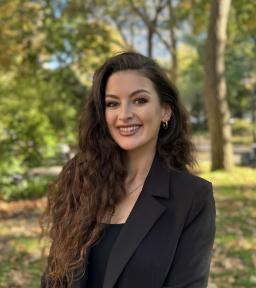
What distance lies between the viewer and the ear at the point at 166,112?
7.83 ft

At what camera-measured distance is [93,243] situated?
87.1 inches

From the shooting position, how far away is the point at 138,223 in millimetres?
2107

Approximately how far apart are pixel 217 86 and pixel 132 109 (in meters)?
10.1

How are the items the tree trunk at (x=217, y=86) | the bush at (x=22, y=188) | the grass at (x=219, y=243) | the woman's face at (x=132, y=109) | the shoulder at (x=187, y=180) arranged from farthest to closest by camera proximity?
the tree trunk at (x=217, y=86) < the bush at (x=22, y=188) < the grass at (x=219, y=243) < the woman's face at (x=132, y=109) < the shoulder at (x=187, y=180)

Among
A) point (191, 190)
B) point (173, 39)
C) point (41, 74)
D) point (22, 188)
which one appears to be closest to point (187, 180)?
point (191, 190)

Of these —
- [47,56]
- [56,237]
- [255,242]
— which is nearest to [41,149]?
[255,242]

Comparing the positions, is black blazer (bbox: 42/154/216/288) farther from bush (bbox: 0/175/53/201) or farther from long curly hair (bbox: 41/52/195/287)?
bush (bbox: 0/175/53/201)

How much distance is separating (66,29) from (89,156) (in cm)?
1342

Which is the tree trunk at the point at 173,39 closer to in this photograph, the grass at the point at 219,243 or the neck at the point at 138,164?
the grass at the point at 219,243

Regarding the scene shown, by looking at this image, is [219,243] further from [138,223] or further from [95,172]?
[138,223]

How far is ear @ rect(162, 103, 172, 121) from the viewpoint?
94.0 inches

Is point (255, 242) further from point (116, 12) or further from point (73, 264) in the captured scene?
point (116, 12)

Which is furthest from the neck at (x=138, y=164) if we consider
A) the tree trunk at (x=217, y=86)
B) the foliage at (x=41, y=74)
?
the tree trunk at (x=217, y=86)

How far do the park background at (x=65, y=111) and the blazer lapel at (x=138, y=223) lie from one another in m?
0.98
